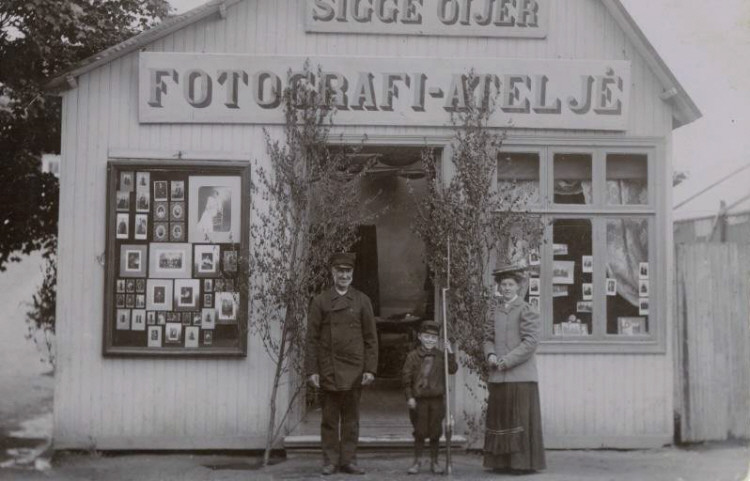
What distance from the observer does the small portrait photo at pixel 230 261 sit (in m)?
9.07

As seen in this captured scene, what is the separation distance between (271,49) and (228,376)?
349 centimetres

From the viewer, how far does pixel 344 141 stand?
9.18m

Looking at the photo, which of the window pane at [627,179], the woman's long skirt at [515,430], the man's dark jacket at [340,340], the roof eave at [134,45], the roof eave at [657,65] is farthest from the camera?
the window pane at [627,179]

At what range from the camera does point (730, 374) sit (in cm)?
948

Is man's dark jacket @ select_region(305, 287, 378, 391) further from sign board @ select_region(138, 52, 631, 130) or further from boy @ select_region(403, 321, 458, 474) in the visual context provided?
sign board @ select_region(138, 52, 631, 130)

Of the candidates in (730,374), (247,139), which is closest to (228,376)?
(247,139)

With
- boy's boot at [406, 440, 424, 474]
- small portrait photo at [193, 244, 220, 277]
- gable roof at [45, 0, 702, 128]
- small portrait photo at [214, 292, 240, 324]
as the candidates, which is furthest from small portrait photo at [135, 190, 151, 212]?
A: boy's boot at [406, 440, 424, 474]

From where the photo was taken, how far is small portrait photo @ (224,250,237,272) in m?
9.07

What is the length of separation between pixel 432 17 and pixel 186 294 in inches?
156

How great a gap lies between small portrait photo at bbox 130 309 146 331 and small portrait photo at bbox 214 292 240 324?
2.55 feet

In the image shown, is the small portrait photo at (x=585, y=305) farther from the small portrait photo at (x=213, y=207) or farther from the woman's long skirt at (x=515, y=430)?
the small portrait photo at (x=213, y=207)

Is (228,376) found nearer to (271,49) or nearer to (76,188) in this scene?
(76,188)

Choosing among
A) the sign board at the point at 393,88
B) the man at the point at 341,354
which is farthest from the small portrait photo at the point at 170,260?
the man at the point at 341,354

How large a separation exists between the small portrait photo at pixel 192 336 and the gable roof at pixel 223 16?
2840mm
